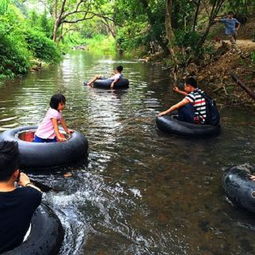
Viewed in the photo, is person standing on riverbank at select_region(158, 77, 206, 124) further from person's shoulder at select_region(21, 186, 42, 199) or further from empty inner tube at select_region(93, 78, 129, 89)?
empty inner tube at select_region(93, 78, 129, 89)

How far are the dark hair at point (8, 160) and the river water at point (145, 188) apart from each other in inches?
55.4

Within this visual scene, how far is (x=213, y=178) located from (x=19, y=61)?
1495cm

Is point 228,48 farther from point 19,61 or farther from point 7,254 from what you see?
point 7,254

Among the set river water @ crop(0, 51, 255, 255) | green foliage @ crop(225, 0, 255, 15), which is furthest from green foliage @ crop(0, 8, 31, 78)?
green foliage @ crop(225, 0, 255, 15)

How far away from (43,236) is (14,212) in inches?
24.8

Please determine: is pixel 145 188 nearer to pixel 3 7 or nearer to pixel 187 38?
pixel 187 38

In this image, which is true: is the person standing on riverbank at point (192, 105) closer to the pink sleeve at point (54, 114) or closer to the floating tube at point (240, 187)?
the pink sleeve at point (54, 114)

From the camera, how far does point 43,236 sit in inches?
153

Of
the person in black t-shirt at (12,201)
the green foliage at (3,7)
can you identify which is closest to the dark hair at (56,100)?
the person in black t-shirt at (12,201)

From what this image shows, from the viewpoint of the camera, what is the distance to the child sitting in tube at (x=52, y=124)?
6484 millimetres

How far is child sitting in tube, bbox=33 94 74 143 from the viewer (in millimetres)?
6484

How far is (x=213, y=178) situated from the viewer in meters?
6.32

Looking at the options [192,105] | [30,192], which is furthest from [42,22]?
[30,192]

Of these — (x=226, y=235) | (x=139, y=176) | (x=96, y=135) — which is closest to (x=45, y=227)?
(x=226, y=235)
